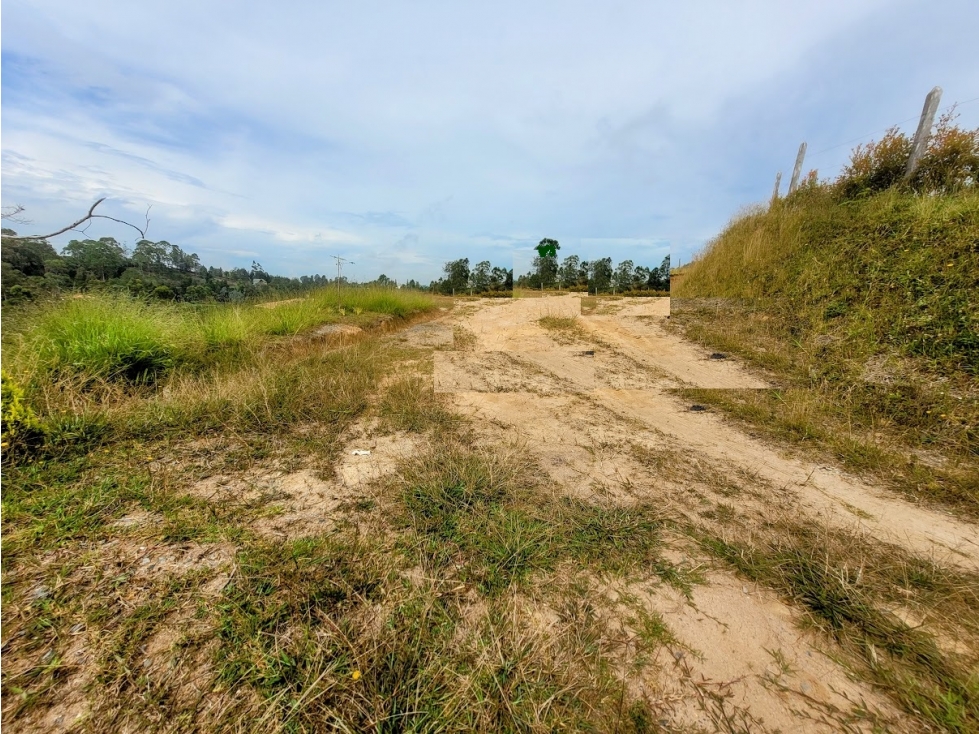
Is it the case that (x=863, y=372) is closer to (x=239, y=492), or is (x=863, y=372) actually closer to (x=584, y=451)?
(x=584, y=451)

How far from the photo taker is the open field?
115cm

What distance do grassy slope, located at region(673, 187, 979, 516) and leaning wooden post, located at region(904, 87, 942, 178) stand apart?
2.48 ft

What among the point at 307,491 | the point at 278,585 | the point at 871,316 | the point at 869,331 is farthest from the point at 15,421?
the point at 871,316

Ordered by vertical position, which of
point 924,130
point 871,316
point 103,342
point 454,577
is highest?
point 924,130

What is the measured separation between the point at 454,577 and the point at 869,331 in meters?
5.35

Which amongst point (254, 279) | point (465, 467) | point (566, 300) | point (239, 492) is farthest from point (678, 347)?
point (254, 279)

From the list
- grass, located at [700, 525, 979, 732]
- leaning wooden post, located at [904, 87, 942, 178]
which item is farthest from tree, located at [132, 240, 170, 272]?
leaning wooden post, located at [904, 87, 942, 178]

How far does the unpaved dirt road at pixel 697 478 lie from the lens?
1.24 meters

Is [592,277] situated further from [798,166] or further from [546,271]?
[798,166]

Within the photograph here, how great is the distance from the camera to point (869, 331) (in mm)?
4133

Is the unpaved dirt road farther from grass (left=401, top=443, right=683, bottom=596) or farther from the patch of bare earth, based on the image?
the patch of bare earth

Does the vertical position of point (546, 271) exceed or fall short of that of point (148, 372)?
it exceeds it

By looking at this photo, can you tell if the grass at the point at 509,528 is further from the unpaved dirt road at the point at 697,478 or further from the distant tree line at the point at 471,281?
the distant tree line at the point at 471,281

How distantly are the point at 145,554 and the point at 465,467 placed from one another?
5.36 feet
